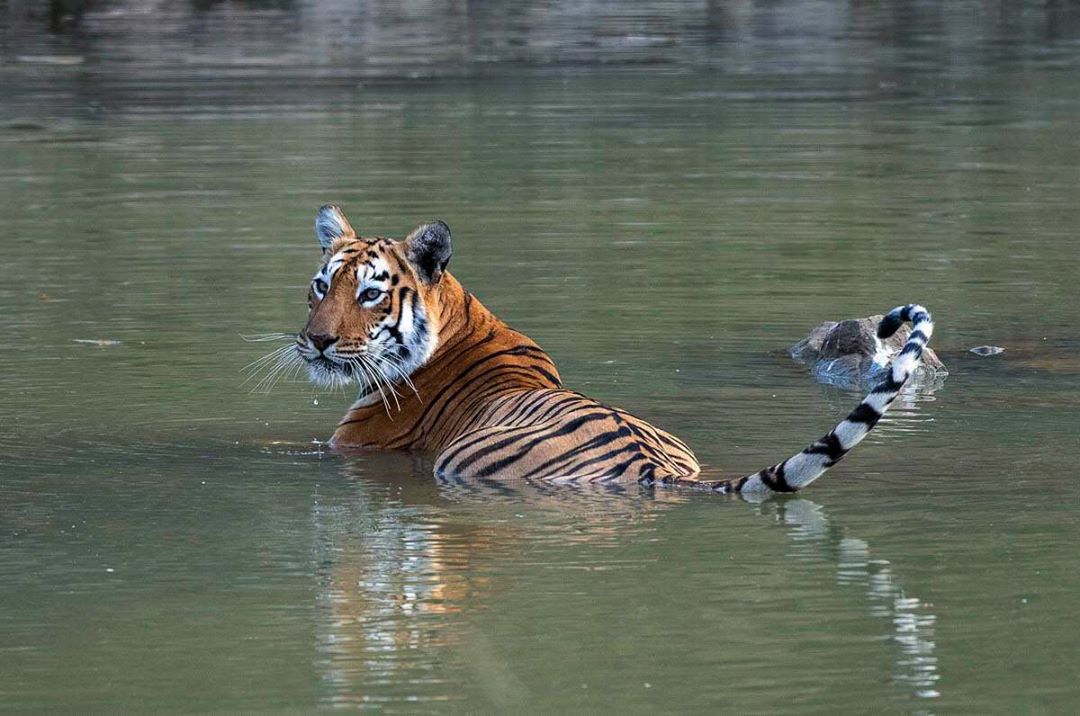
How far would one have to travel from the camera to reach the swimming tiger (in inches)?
333

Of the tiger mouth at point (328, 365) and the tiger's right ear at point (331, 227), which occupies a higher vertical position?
the tiger's right ear at point (331, 227)

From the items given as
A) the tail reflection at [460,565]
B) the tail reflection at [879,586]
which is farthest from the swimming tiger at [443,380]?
the tail reflection at [879,586]

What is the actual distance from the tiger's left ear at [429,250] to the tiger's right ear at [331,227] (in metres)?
0.36

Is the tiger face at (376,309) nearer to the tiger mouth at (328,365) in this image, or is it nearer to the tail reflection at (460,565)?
the tiger mouth at (328,365)

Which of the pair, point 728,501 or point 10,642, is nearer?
point 10,642

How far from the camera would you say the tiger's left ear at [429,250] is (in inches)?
363

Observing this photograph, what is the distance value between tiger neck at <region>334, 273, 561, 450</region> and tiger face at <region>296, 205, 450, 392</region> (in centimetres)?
9

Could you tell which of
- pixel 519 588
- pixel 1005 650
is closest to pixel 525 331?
pixel 519 588

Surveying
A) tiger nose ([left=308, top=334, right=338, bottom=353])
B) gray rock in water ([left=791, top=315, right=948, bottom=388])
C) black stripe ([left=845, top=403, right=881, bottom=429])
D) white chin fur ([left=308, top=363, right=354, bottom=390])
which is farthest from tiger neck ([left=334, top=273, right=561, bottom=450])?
gray rock in water ([left=791, top=315, right=948, bottom=388])

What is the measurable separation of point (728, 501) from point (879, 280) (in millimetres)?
6107

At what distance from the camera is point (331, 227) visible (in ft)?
31.4

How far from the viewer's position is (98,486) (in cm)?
869

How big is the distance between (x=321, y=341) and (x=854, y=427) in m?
2.42

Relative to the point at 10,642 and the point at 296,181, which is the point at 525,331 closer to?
the point at 10,642
